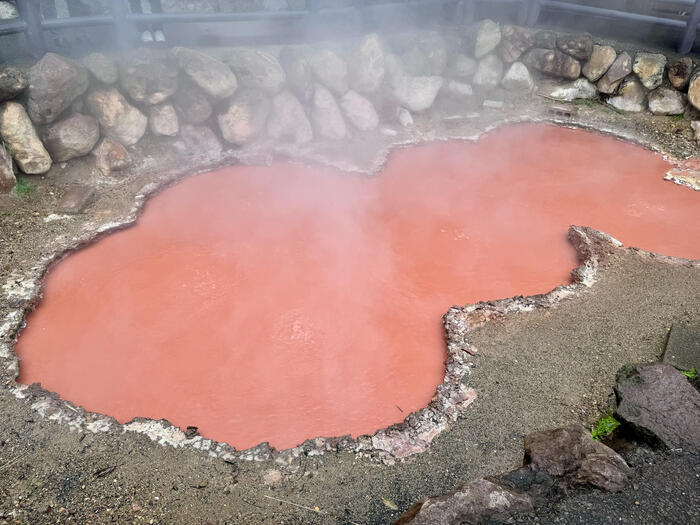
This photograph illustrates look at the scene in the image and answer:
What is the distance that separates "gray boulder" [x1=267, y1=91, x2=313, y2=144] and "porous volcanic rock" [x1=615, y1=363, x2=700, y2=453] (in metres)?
5.57

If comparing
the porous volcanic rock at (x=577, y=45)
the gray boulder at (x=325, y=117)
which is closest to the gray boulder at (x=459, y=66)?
the porous volcanic rock at (x=577, y=45)

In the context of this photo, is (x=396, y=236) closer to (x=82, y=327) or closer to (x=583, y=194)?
(x=583, y=194)

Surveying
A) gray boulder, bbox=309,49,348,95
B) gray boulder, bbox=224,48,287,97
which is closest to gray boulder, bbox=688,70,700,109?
gray boulder, bbox=309,49,348,95

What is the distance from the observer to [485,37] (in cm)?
887

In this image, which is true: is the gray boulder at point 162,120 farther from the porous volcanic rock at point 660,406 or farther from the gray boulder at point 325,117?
the porous volcanic rock at point 660,406

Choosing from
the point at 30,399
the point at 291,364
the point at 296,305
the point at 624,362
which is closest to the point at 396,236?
the point at 296,305

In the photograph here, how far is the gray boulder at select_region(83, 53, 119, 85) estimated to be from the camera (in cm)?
639

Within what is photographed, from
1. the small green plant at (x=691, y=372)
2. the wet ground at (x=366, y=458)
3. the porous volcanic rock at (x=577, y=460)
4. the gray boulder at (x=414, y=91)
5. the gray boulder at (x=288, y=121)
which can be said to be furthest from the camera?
the gray boulder at (x=414, y=91)

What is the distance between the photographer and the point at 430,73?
8.68 m

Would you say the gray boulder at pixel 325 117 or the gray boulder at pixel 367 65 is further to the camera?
the gray boulder at pixel 367 65

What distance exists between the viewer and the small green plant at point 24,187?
601cm

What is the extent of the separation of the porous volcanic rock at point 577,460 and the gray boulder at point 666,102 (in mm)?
7518

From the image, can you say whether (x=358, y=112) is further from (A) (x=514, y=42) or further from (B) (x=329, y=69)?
(A) (x=514, y=42)

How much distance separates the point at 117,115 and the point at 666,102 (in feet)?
26.9
